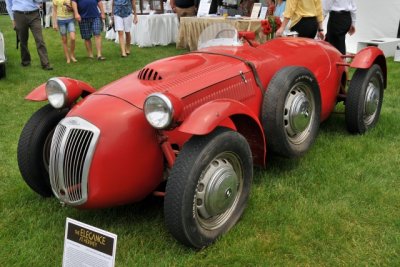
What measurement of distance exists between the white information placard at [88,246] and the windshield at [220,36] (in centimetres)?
208

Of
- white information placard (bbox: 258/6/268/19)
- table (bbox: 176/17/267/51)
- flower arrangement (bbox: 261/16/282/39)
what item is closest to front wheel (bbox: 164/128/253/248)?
flower arrangement (bbox: 261/16/282/39)

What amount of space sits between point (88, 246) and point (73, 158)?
2.00 feet

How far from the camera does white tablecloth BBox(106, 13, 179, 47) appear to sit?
36.0 ft

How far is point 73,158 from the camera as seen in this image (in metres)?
2.39

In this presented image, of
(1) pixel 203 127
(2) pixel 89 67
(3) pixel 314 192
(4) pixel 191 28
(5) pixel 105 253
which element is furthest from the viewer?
(4) pixel 191 28

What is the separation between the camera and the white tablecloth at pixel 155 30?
1098 centimetres

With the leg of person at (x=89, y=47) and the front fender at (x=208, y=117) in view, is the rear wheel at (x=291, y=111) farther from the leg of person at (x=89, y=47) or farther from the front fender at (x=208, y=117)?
the leg of person at (x=89, y=47)

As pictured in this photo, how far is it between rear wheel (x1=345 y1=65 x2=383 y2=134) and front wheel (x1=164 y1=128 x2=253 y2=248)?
65.7 inches

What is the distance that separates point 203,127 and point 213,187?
0.38 meters

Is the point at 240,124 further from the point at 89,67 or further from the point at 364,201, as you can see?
the point at 89,67

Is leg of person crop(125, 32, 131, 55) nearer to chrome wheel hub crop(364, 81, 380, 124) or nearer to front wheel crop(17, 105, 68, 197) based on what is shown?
chrome wheel hub crop(364, 81, 380, 124)

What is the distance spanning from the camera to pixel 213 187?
2.43 metres

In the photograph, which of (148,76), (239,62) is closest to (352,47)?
(239,62)

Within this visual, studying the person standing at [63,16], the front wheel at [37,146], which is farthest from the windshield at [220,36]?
Answer: the person standing at [63,16]
